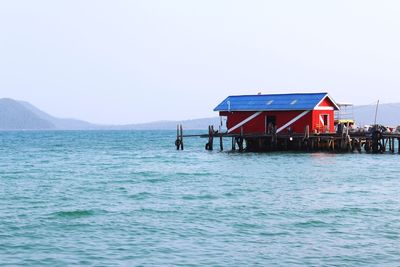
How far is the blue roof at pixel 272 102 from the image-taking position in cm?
6003

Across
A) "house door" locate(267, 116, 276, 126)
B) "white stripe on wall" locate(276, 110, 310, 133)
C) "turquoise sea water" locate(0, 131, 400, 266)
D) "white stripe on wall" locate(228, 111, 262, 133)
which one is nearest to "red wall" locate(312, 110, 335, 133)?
"white stripe on wall" locate(276, 110, 310, 133)

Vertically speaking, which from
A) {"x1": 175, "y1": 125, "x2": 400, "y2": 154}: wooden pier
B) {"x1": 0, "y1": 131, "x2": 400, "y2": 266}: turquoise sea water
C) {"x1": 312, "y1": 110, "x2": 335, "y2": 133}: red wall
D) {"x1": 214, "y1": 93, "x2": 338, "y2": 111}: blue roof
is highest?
{"x1": 214, "y1": 93, "x2": 338, "y2": 111}: blue roof

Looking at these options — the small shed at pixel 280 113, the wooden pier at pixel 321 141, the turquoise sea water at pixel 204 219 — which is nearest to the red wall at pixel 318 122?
the small shed at pixel 280 113

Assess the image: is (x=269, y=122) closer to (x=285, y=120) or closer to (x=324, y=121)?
(x=285, y=120)

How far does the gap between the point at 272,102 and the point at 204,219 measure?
38921 mm

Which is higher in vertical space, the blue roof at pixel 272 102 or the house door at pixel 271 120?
the blue roof at pixel 272 102

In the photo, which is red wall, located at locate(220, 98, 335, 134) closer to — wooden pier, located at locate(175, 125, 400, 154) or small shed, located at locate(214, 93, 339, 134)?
small shed, located at locate(214, 93, 339, 134)

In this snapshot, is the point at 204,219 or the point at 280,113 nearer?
the point at 204,219

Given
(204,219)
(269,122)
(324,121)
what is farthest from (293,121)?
(204,219)

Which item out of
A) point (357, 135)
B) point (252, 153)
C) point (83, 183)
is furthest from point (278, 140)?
point (83, 183)

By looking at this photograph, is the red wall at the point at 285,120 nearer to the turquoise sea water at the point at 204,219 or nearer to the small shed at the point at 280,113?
the small shed at the point at 280,113

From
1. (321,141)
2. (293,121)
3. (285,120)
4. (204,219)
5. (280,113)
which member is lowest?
(204,219)

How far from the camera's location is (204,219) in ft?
78.7

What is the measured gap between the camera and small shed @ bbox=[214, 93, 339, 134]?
59875 millimetres
